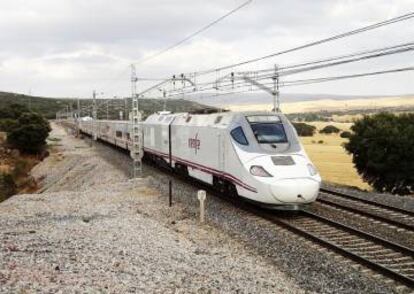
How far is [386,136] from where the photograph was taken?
37.6m

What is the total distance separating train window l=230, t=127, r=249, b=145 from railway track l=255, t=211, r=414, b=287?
99.1 inches

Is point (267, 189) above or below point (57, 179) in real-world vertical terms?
above

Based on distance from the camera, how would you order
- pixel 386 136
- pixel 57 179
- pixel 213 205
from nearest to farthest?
pixel 213 205 → pixel 386 136 → pixel 57 179

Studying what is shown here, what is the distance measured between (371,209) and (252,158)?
4959 mm

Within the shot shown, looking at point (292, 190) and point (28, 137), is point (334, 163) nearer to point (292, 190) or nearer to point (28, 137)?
point (28, 137)

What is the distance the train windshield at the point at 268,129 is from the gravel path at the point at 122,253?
3.63 metres

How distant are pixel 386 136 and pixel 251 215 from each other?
22575mm

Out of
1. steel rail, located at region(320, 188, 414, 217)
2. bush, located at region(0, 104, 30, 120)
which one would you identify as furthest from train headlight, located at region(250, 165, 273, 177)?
bush, located at region(0, 104, 30, 120)

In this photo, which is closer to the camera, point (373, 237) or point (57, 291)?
point (57, 291)

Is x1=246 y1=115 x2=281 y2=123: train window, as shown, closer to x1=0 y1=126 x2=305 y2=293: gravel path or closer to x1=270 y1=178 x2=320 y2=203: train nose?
x1=270 y1=178 x2=320 y2=203: train nose

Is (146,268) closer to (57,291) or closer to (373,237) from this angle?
(57,291)

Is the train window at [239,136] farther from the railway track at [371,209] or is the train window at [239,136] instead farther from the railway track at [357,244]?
the railway track at [371,209]

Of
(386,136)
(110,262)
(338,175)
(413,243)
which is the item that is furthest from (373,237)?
(338,175)

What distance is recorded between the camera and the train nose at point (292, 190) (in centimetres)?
1684
